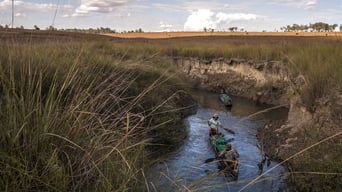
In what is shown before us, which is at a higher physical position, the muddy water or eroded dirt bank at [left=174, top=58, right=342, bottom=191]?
eroded dirt bank at [left=174, top=58, right=342, bottom=191]

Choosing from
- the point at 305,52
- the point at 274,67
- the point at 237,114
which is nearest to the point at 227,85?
the point at 274,67

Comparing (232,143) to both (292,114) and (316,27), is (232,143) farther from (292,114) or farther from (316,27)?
(316,27)

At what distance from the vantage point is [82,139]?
10.8 ft

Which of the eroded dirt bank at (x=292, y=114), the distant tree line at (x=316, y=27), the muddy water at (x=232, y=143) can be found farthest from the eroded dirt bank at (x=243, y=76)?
the distant tree line at (x=316, y=27)

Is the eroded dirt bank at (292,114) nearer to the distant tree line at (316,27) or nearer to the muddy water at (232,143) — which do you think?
the muddy water at (232,143)

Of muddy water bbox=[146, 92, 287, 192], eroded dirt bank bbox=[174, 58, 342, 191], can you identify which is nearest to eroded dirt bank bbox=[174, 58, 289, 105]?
eroded dirt bank bbox=[174, 58, 342, 191]

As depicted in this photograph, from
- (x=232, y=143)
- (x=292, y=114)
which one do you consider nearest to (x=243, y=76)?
(x=292, y=114)

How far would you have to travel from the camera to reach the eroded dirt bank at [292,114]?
28.0ft

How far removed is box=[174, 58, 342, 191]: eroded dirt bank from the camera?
8.53 m

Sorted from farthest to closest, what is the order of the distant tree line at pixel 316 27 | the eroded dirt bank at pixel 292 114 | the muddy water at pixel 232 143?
1. the distant tree line at pixel 316 27
2. the muddy water at pixel 232 143
3. the eroded dirt bank at pixel 292 114

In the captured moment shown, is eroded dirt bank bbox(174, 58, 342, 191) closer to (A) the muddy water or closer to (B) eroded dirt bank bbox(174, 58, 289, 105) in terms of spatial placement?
(B) eroded dirt bank bbox(174, 58, 289, 105)

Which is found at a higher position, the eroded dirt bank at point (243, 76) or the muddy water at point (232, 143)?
the eroded dirt bank at point (243, 76)

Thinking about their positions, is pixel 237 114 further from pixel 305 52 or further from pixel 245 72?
pixel 245 72

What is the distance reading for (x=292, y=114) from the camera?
16.7 metres
